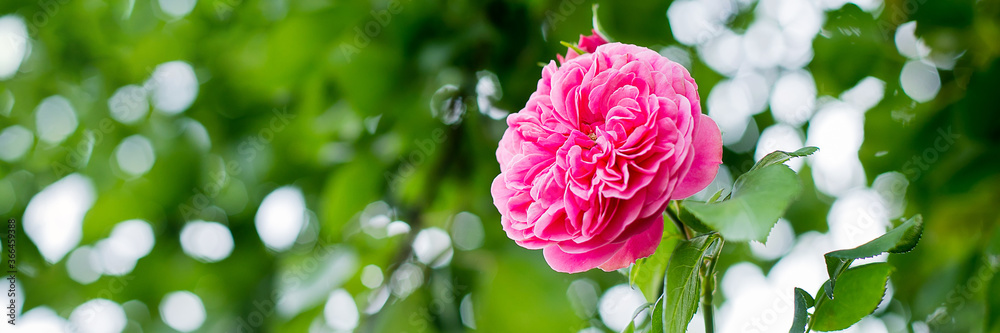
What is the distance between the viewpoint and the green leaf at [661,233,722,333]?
211mm

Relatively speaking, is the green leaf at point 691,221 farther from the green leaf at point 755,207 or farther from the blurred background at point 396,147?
the blurred background at point 396,147

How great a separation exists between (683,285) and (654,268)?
0.07m

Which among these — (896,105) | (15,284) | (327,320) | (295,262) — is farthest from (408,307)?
(15,284)

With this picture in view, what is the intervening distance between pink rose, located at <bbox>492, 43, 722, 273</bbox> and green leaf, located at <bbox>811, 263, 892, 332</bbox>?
3.5 inches

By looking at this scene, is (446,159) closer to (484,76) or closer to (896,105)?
(484,76)

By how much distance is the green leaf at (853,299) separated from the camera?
25 cm

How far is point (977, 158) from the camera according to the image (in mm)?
591

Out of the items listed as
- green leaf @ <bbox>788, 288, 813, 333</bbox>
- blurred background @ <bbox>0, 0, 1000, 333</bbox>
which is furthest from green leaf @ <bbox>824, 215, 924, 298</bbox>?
blurred background @ <bbox>0, 0, 1000, 333</bbox>

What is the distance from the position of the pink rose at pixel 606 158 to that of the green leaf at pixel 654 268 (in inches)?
1.6
